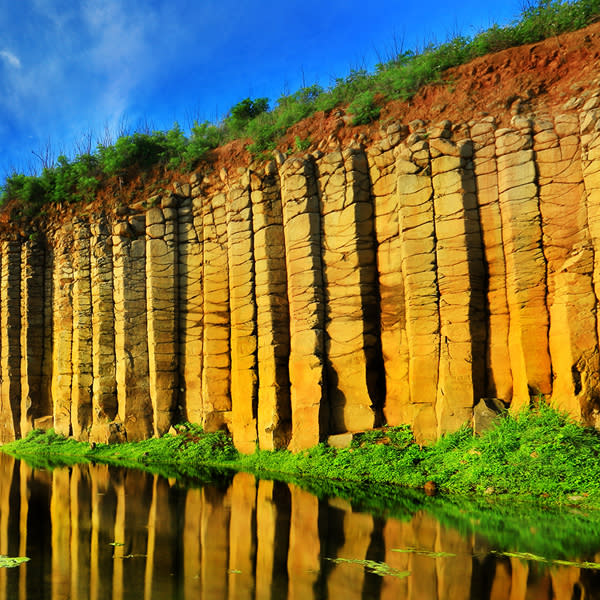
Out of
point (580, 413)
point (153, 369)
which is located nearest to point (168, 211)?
point (153, 369)

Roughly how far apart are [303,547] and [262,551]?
51 centimetres

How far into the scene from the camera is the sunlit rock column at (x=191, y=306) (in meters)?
17.4

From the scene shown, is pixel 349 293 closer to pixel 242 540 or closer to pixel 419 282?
pixel 419 282

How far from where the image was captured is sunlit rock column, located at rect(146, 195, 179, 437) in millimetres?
17438

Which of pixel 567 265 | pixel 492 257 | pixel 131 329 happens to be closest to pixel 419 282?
pixel 492 257

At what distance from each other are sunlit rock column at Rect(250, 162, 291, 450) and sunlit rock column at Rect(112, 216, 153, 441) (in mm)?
4579

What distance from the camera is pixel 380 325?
14.1 metres

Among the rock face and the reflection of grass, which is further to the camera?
the rock face

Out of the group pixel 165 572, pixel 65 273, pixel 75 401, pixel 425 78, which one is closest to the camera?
pixel 165 572

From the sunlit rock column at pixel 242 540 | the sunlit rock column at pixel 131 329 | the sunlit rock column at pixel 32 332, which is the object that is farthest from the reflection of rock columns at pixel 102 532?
the sunlit rock column at pixel 32 332

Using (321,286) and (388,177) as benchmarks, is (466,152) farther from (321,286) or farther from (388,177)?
(321,286)

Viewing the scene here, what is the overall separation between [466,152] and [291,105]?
7143 mm

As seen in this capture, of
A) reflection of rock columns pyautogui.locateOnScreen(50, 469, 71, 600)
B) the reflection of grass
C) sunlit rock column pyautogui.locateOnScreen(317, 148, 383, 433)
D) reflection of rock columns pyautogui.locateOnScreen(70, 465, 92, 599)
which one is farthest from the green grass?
reflection of rock columns pyautogui.locateOnScreen(50, 469, 71, 600)

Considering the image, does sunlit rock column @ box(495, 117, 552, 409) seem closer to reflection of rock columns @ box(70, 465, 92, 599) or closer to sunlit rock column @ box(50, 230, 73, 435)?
reflection of rock columns @ box(70, 465, 92, 599)
